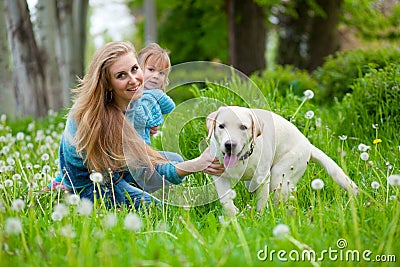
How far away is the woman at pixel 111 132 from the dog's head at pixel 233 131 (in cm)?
45

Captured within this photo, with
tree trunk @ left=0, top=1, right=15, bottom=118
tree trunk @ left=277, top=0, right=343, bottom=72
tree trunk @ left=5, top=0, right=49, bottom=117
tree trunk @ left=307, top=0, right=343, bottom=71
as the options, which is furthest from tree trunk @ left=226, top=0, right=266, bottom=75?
tree trunk @ left=0, top=1, right=15, bottom=118

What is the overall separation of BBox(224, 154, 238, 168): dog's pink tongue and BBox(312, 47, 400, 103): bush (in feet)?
12.6

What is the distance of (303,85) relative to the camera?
27.5 feet

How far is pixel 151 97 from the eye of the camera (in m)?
4.31

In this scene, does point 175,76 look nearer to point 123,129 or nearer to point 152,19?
point 123,129

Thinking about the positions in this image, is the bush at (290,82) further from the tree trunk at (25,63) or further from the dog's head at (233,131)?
the dog's head at (233,131)

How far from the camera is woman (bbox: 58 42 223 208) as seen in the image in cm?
392

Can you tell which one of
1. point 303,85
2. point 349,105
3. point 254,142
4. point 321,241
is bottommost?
point 303,85

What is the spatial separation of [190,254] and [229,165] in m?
0.93

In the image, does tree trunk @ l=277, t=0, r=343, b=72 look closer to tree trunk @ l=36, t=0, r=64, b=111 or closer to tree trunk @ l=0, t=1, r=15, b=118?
tree trunk @ l=36, t=0, r=64, b=111

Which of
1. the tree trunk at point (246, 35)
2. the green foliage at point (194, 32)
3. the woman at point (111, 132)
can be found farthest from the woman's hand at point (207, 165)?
the green foliage at point (194, 32)

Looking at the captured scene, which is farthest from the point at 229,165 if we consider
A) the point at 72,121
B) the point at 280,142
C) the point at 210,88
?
the point at 210,88

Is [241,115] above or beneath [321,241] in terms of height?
above

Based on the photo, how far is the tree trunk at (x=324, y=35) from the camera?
15.1m
